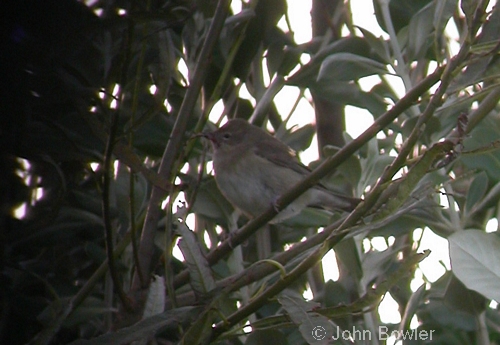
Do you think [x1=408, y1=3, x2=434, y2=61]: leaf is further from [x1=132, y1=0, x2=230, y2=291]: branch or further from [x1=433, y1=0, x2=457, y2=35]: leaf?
[x1=132, y1=0, x2=230, y2=291]: branch

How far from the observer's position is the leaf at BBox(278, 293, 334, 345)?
1.22 m

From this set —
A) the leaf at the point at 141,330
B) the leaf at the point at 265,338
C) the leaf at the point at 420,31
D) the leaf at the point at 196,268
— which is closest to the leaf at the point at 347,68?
the leaf at the point at 420,31

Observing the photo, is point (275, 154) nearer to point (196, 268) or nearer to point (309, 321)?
point (196, 268)

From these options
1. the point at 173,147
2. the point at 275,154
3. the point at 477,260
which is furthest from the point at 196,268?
the point at 275,154

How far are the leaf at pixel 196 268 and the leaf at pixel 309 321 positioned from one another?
0.14 meters

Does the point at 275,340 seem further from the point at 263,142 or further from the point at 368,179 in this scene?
the point at 263,142

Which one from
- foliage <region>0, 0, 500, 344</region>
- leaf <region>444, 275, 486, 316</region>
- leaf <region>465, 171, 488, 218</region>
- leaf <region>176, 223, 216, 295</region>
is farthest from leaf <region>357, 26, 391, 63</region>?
leaf <region>176, 223, 216, 295</region>

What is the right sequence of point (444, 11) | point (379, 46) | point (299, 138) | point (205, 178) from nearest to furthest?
point (444, 11) → point (379, 46) → point (205, 178) → point (299, 138)

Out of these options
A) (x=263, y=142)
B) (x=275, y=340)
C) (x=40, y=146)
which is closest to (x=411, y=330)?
(x=275, y=340)

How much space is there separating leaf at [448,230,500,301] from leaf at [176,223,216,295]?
587 mm

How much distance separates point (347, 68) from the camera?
229 centimetres

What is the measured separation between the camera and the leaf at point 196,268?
4.55 ft

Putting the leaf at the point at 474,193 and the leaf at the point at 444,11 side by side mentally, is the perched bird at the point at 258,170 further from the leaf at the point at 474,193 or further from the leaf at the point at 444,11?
the leaf at the point at 444,11

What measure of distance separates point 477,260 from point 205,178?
42.6 inches
